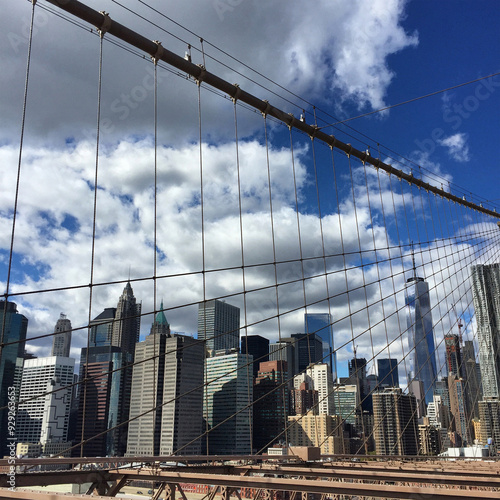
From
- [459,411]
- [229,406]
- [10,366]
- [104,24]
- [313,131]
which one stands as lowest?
[459,411]

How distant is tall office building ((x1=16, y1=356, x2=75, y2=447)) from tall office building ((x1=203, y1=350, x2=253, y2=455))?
116ft

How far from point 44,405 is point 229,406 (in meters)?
48.0

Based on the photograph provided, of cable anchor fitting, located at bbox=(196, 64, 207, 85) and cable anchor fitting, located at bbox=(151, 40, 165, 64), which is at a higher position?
cable anchor fitting, located at bbox=(196, 64, 207, 85)

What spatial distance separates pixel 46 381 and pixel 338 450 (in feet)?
254

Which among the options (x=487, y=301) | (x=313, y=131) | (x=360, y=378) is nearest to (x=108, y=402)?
(x=360, y=378)

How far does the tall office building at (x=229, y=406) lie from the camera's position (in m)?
122

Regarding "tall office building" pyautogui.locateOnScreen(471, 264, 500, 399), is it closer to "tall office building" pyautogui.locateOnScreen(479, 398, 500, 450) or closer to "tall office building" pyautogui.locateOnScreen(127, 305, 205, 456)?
"tall office building" pyautogui.locateOnScreen(479, 398, 500, 450)

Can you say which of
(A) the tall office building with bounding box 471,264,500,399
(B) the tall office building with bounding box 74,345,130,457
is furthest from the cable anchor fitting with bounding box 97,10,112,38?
(B) the tall office building with bounding box 74,345,130,457

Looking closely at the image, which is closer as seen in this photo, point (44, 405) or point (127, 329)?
point (44, 405)

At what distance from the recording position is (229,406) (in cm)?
13888

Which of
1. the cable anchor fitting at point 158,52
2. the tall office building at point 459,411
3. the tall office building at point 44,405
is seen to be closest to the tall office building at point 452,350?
the tall office building at point 459,411

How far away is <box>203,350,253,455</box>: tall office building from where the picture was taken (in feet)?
402

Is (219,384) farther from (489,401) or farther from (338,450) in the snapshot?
(489,401)

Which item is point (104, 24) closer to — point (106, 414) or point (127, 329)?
point (106, 414)
